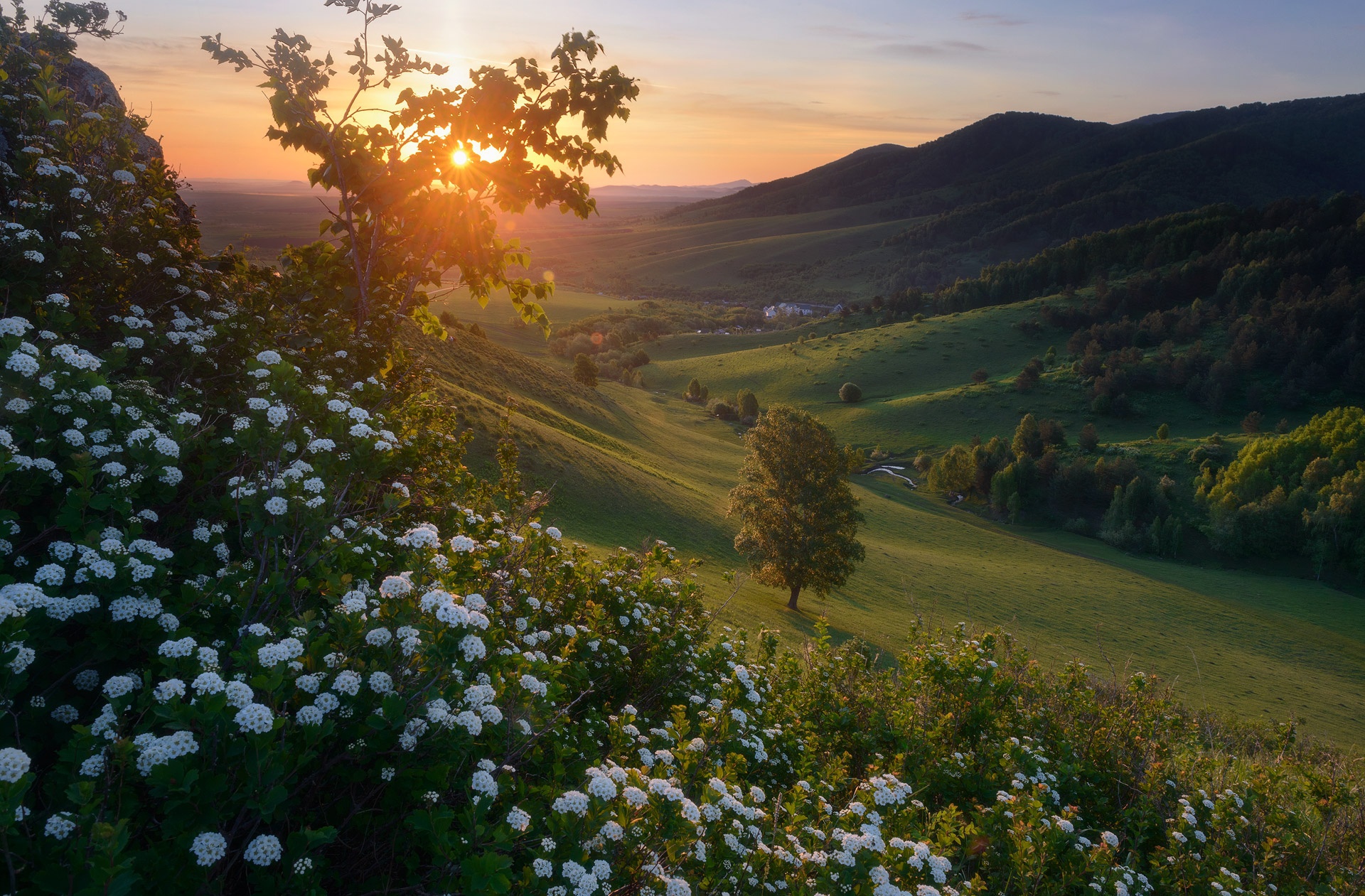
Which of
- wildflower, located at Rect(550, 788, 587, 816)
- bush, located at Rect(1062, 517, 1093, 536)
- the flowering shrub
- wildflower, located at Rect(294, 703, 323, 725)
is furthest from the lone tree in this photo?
bush, located at Rect(1062, 517, 1093, 536)

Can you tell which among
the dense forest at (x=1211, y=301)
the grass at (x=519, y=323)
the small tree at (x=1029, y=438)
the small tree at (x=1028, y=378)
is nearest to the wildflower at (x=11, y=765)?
the grass at (x=519, y=323)

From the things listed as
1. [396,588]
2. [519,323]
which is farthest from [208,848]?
[519,323]

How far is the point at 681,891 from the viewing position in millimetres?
3324

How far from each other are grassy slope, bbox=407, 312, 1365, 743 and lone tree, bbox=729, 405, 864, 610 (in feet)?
4.65

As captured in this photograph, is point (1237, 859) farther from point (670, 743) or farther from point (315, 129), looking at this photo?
point (315, 129)

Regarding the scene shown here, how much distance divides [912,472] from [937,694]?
209ft

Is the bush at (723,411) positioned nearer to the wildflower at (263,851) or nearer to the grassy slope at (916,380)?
the grassy slope at (916,380)

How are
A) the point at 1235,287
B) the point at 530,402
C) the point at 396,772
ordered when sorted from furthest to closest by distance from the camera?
the point at 1235,287 → the point at 530,402 → the point at 396,772

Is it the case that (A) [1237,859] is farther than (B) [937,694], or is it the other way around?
(B) [937,694]

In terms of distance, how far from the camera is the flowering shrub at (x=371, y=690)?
2.91m

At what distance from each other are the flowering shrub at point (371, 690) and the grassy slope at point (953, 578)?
8840 millimetres

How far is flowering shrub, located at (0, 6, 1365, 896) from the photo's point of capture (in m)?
2.91

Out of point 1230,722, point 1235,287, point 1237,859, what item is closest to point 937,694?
point 1237,859

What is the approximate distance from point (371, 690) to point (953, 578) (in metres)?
38.7
